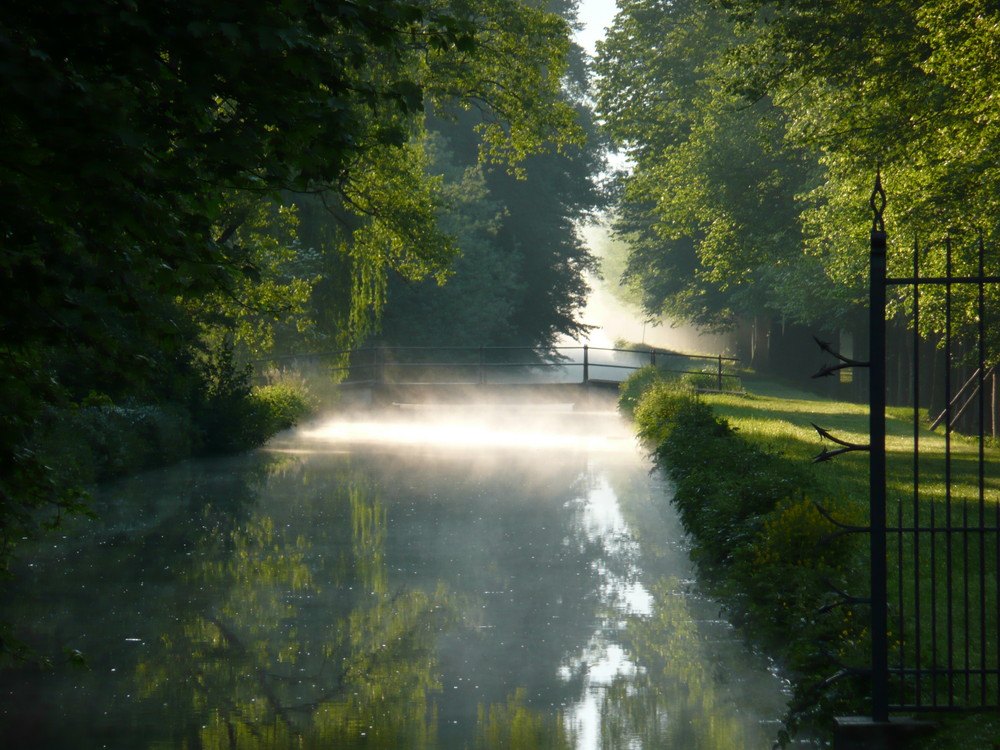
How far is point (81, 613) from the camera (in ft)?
33.2

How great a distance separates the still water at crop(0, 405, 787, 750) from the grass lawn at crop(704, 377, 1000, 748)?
111 centimetres

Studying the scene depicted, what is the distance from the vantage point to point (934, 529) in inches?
253

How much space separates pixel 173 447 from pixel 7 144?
61.8 ft

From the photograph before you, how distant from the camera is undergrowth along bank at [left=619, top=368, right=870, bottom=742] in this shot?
697 centimetres

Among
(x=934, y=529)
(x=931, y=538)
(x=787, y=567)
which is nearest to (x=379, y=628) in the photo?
(x=787, y=567)

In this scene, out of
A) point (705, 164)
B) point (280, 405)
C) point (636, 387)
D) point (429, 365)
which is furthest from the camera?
point (429, 365)

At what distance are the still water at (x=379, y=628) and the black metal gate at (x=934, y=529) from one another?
3.31ft

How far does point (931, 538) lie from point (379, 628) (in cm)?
457

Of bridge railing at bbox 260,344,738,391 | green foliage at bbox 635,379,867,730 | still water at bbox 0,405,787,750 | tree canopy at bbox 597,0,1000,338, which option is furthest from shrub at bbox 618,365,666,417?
green foliage at bbox 635,379,867,730

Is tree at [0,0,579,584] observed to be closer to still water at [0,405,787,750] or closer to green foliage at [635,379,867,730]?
still water at [0,405,787,750]

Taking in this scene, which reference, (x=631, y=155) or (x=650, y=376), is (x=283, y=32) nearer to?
(x=650, y=376)

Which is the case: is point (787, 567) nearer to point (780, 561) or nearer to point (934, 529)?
point (780, 561)

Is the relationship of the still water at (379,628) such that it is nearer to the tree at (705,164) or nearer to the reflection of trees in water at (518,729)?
the reflection of trees in water at (518,729)

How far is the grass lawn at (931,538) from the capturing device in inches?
254
